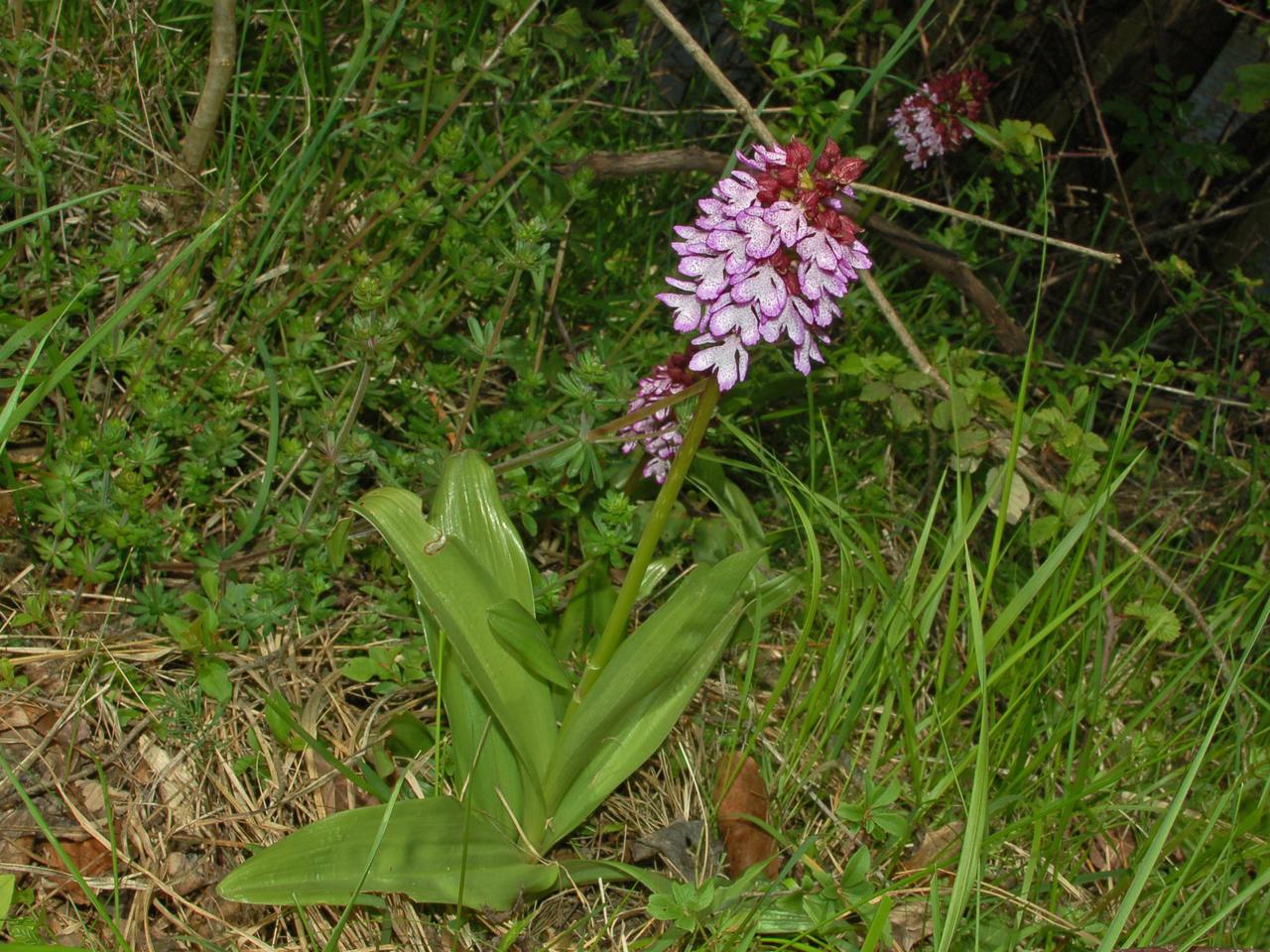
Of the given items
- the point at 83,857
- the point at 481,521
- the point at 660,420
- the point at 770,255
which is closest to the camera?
the point at 770,255

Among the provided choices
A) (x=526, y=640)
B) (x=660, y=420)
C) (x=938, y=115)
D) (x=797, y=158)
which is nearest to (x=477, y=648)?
(x=526, y=640)

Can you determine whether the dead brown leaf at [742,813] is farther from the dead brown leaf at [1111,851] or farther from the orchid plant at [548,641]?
the dead brown leaf at [1111,851]

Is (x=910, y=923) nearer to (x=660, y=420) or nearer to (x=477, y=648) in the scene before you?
(x=477, y=648)

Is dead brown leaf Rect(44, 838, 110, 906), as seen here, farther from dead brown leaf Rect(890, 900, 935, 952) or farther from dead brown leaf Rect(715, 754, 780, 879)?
dead brown leaf Rect(890, 900, 935, 952)

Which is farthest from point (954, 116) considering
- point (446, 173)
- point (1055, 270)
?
point (446, 173)

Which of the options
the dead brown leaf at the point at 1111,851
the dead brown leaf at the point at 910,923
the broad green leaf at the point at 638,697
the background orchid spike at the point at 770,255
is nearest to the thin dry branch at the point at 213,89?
the background orchid spike at the point at 770,255

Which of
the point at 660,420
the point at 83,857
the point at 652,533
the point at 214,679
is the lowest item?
the point at 83,857
